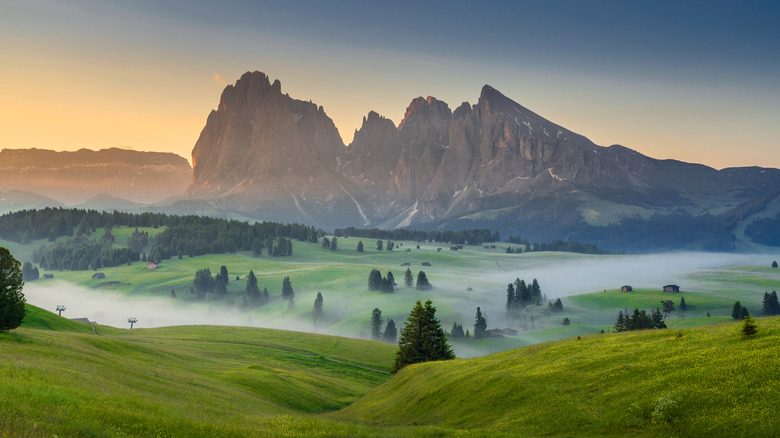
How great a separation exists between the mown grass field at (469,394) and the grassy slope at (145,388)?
0.43 feet

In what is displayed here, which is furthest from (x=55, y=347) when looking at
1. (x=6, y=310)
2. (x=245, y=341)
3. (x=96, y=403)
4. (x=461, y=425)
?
(x=245, y=341)

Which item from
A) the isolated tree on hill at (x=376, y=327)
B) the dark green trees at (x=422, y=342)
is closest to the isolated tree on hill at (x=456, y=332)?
the isolated tree on hill at (x=376, y=327)

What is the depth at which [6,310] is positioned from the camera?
43781 millimetres

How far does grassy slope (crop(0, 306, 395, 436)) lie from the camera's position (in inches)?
835

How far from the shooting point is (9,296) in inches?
1767

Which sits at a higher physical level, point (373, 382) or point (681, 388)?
point (681, 388)

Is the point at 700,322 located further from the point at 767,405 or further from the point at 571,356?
the point at 767,405

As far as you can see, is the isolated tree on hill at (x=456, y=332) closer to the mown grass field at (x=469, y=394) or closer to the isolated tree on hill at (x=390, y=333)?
the isolated tree on hill at (x=390, y=333)

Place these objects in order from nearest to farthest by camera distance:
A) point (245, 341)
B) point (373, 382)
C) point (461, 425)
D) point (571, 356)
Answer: point (461, 425)
point (571, 356)
point (373, 382)
point (245, 341)

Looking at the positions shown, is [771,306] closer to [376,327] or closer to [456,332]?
[456,332]

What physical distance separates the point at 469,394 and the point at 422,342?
4085cm

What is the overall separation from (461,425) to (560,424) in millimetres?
7922

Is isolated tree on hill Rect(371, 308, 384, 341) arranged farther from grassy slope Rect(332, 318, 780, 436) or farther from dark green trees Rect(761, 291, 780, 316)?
grassy slope Rect(332, 318, 780, 436)

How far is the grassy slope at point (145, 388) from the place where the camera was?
69.6 feet
